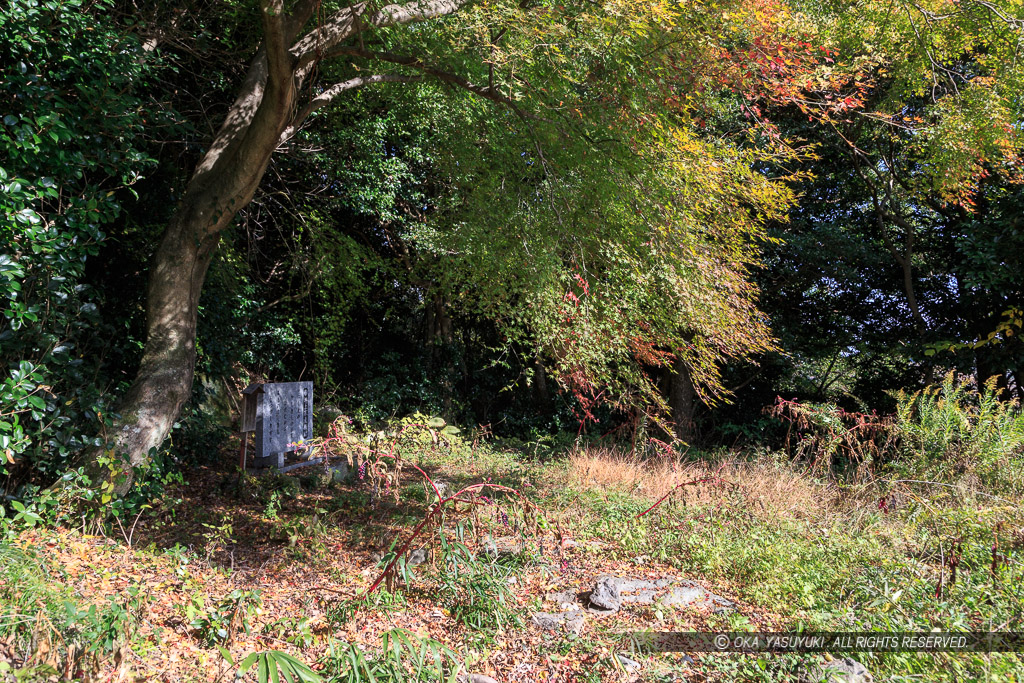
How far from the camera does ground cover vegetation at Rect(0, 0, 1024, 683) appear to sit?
12.4 feet

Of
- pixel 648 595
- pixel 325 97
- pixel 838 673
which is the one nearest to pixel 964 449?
pixel 648 595

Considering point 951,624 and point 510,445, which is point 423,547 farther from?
point 510,445

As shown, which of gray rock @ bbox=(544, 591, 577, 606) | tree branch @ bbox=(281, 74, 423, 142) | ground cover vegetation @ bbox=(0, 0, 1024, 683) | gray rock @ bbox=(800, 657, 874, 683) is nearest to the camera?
gray rock @ bbox=(800, 657, 874, 683)

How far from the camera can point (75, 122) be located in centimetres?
427

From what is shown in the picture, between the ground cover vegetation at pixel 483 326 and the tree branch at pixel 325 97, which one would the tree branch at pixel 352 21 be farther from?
the tree branch at pixel 325 97

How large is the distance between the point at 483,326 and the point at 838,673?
8.96 meters

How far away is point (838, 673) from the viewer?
3.11 m

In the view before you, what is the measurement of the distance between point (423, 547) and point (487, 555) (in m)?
0.53

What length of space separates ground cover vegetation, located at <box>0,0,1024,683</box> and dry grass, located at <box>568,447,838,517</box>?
63mm

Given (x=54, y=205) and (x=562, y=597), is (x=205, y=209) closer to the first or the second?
(x=54, y=205)

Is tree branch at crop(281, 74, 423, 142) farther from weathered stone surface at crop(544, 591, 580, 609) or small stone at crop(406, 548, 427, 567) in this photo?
weathered stone surface at crop(544, 591, 580, 609)

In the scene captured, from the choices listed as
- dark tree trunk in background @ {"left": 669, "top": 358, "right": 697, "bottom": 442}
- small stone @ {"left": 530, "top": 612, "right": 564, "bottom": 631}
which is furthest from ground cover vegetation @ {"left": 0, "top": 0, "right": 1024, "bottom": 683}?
dark tree trunk in background @ {"left": 669, "top": 358, "right": 697, "bottom": 442}

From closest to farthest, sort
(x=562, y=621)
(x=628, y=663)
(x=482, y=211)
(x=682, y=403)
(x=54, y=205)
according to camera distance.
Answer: (x=628, y=663), (x=562, y=621), (x=54, y=205), (x=482, y=211), (x=682, y=403)

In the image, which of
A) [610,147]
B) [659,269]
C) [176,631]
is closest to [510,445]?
[659,269]
